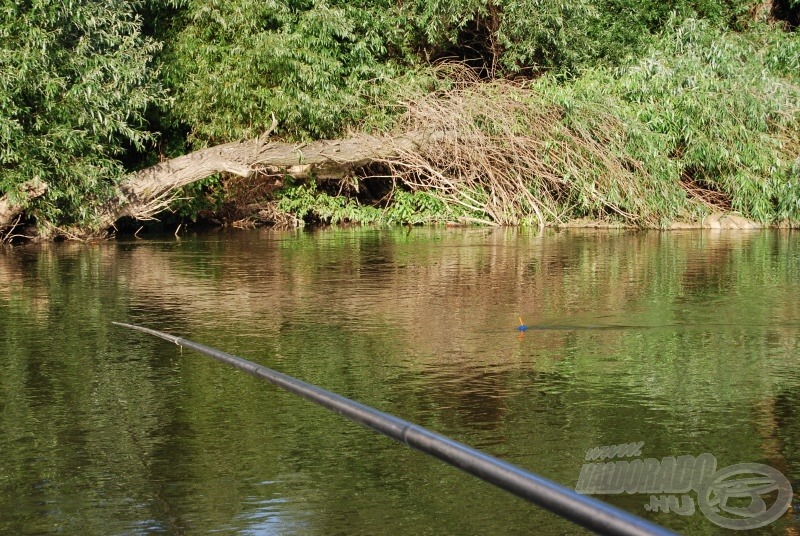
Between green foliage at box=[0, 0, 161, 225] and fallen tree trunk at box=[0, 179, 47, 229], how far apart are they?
0.47ft

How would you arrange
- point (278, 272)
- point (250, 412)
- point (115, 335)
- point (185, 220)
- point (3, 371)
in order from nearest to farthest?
point (250, 412), point (3, 371), point (115, 335), point (278, 272), point (185, 220)

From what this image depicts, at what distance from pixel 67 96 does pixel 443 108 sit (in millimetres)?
8472

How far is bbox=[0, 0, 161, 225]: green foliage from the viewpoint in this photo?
20.0m

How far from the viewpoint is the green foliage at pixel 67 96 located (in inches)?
789

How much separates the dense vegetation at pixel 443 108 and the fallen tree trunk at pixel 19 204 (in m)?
0.47

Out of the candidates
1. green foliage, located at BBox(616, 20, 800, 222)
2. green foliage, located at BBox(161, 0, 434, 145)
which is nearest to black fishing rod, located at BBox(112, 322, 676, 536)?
green foliage, located at BBox(616, 20, 800, 222)

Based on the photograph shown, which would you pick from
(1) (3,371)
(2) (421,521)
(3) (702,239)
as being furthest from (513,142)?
(2) (421,521)

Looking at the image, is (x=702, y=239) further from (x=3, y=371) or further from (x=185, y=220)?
(x=3, y=371)

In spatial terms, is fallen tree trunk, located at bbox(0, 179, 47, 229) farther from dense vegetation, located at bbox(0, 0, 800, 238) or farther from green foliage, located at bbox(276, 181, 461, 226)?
green foliage, located at bbox(276, 181, 461, 226)

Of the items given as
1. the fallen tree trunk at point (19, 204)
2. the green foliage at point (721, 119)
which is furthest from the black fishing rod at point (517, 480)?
the green foliage at point (721, 119)

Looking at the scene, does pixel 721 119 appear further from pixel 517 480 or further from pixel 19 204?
pixel 517 480

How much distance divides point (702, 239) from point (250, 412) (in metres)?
16.8

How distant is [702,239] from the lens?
21938 mm

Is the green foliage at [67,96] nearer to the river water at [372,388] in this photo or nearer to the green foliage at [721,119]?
the river water at [372,388]
